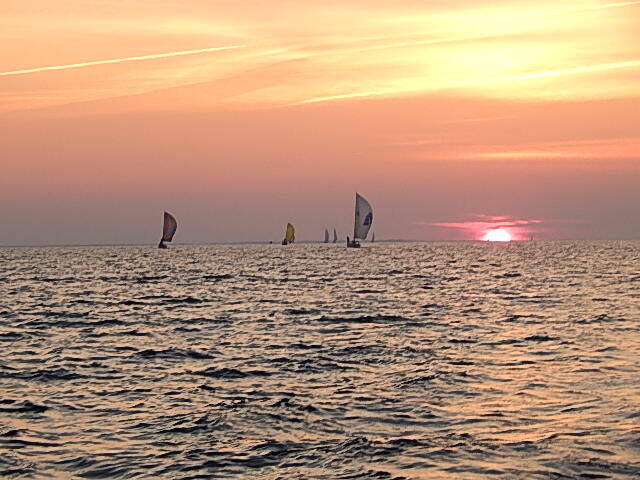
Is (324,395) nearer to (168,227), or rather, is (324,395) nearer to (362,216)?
A: (362,216)

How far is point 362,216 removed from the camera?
155375 mm

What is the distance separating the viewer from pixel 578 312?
127 ft

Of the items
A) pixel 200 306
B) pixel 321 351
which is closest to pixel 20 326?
pixel 200 306

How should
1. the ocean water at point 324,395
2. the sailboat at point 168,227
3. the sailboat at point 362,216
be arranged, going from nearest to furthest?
the ocean water at point 324,395
the sailboat at point 362,216
the sailboat at point 168,227

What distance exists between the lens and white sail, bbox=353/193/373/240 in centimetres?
15388

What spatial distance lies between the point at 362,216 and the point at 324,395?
136 metres

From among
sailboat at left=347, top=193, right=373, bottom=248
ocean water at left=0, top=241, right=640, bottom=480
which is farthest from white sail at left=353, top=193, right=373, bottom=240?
ocean water at left=0, top=241, right=640, bottom=480

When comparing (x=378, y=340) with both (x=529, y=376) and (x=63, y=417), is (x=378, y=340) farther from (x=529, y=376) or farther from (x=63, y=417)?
(x=63, y=417)

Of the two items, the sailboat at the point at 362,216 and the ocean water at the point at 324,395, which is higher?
the sailboat at the point at 362,216

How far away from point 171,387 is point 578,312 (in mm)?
23221

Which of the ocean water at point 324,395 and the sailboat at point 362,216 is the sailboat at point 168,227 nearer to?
the sailboat at point 362,216

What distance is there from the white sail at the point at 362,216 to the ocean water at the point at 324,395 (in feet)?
374

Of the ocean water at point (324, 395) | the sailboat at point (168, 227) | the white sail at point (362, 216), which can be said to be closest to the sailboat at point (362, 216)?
the white sail at point (362, 216)

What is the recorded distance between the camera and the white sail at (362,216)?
15388 cm
